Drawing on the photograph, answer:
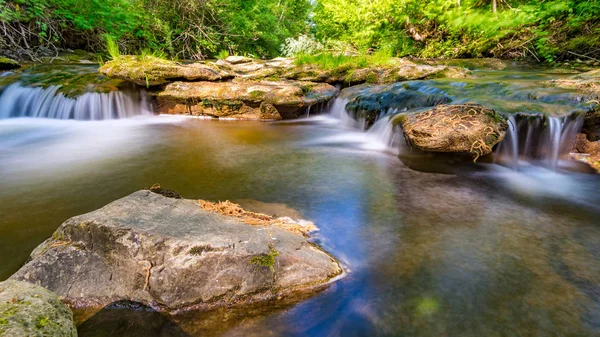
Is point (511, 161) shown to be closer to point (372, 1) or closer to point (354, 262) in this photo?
point (354, 262)

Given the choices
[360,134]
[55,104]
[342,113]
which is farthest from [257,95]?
[55,104]

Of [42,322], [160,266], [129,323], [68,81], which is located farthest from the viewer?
[68,81]

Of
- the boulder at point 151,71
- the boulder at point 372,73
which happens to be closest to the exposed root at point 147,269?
the boulder at point 151,71

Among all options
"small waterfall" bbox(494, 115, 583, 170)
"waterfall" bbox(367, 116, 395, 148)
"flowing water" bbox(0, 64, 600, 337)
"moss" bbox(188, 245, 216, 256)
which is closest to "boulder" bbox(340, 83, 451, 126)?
"waterfall" bbox(367, 116, 395, 148)

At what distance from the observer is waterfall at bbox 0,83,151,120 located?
323 inches

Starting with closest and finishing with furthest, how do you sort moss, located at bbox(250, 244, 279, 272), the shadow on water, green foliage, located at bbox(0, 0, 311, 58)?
the shadow on water
moss, located at bbox(250, 244, 279, 272)
green foliage, located at bbox(0, 0, 311, 58)

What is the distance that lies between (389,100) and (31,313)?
6.91 metres

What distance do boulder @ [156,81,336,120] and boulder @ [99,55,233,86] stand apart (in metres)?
0.22

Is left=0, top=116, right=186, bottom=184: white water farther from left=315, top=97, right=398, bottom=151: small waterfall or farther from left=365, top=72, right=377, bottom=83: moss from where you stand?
left=365, top=72, right=377, bottom=83: moss

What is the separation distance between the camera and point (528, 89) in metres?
5.99

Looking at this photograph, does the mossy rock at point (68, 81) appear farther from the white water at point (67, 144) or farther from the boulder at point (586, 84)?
the boulder at point (586, 84)

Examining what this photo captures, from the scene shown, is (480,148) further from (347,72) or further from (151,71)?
(151,71)

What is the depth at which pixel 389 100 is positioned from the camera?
7133 mm

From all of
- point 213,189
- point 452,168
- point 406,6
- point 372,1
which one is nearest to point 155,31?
point 372,1
